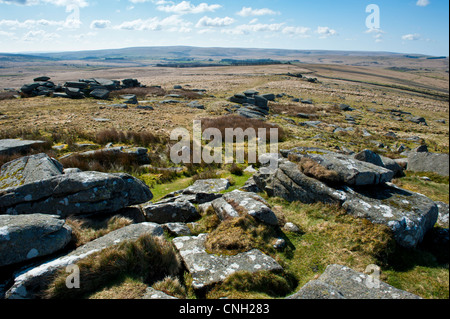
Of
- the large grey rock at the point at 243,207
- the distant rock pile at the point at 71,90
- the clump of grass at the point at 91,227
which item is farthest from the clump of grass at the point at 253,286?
the distant rock pile at the point at 71,90

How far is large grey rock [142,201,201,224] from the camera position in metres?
8.62

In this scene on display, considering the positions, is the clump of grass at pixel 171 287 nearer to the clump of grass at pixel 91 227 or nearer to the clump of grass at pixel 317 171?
the clump of grass at pixel 91 227

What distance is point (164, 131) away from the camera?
22734 mm

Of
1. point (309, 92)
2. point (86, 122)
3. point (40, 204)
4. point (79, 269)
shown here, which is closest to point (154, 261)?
point (79, 269)

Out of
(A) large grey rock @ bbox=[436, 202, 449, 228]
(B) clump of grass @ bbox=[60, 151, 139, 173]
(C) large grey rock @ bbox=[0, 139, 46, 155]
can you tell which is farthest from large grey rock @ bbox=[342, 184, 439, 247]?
(C) large grey rock @ bbox=[0, 139, 46, 155]

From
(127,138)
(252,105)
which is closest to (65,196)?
(127,138)

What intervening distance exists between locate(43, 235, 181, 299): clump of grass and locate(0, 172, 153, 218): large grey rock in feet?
8.66

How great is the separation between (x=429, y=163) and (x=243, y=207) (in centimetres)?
1389

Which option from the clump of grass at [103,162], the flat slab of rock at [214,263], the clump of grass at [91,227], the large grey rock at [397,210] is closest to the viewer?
the flat slab of rock at [214,263]

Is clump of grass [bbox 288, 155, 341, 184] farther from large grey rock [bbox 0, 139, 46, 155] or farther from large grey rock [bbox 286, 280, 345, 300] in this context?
large grey rock [bbox 0, 139, 46, 155]

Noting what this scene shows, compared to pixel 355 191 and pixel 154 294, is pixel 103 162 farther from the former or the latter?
pixel 355 191

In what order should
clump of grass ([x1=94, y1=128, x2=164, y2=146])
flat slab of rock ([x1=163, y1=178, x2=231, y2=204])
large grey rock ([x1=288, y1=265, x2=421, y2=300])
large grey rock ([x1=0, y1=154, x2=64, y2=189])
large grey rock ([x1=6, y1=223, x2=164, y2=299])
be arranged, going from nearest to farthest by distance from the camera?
large grey rock ([x1=6, y1=223, x2=164, y2=299]) < large grey rock ([x1=288, y1=265, x2=421, y2=300]) < large grey rock ([x1=0, y1=154, x2=64, y2=189]) < flat slab of rock ([x1=163, y1=178, x2=231, y2=204]) < clump of grass ([x1=94, y1=128, x2=164, y2=146])

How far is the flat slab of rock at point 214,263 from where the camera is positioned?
17.7 feet

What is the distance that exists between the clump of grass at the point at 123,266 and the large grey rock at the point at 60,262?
0.18 meters
